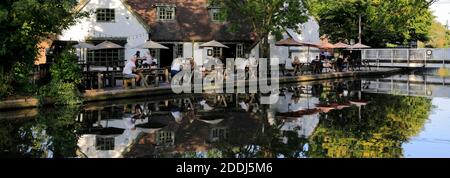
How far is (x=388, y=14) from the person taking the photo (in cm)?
5688

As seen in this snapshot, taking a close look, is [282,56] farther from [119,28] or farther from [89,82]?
[89,82]

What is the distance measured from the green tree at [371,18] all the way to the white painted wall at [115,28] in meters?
24.4

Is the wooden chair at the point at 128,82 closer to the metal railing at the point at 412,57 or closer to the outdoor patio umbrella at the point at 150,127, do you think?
the outdoor patio umbrella at the point at 150,127

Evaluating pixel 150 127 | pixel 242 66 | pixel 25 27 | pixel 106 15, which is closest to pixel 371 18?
pixel 242 66

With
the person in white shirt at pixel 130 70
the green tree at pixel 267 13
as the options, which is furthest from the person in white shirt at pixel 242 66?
the person in white shirt at pixel 130 70

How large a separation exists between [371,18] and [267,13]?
2566cm

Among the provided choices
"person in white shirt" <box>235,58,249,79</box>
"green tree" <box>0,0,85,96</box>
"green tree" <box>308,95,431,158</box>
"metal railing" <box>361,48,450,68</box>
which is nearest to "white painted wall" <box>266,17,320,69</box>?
"metal railing" <box>361,48,450,68</box>

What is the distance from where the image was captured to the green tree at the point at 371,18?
186 feet

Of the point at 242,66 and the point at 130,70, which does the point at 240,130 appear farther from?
the point at 242,66

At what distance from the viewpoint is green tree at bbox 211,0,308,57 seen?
34031 millimetres

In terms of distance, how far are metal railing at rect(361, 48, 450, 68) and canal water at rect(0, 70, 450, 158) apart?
95.3 ft

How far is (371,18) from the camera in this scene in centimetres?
5694
